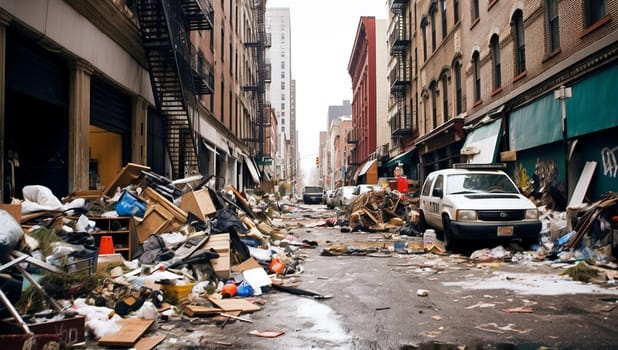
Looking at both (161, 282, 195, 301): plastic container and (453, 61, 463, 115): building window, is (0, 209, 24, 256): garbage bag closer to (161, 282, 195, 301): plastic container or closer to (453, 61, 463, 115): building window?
(161, 282, 195, 301): plastic container

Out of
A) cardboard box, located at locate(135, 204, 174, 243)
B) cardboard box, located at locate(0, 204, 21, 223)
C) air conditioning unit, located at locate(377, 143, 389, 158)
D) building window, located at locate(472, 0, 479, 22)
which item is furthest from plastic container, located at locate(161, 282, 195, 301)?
air conditioning unit, located at locate(377, 143, 389, 158)

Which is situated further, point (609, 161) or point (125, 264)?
point (609, 161)

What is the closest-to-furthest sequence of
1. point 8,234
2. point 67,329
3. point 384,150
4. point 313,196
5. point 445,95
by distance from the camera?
point 67,329 → point 8,234 → point 445,95 → point 384,150 → point 313,196

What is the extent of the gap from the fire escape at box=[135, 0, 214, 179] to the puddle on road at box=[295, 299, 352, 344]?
9.96 metres

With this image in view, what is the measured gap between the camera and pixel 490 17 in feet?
61.4

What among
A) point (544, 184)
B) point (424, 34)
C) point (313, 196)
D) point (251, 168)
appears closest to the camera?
point (544, 184)

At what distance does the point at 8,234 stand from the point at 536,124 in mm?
14035

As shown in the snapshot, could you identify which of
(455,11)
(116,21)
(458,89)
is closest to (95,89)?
(116,21)

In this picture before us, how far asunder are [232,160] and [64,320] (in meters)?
29.3

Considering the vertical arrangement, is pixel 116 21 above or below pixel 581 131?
above

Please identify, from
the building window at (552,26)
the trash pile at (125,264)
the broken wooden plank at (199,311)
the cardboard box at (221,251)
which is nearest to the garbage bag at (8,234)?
the trash pile at (125,264)

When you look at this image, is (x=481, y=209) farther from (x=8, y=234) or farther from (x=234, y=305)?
(x=8, y=234)

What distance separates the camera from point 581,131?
39.3 ft

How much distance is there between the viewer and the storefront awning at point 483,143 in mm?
17562
